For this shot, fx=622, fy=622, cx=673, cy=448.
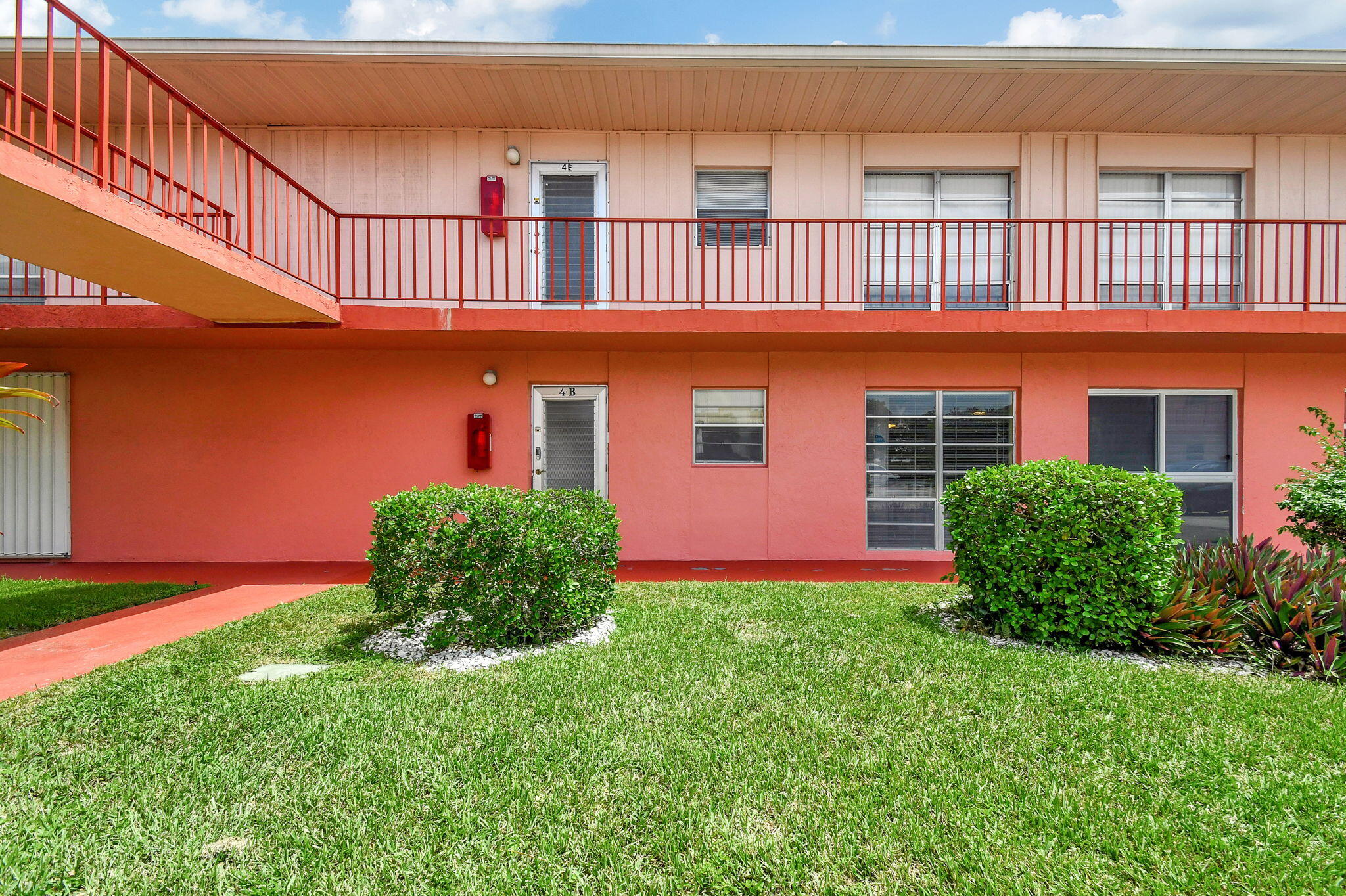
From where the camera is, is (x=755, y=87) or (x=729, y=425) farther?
(x=729, y=425)

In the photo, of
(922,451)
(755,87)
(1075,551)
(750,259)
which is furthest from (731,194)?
(1075,551)

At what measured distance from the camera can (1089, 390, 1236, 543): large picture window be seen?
790cm

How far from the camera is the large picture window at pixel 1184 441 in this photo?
790cm

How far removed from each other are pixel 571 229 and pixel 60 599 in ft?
21.4

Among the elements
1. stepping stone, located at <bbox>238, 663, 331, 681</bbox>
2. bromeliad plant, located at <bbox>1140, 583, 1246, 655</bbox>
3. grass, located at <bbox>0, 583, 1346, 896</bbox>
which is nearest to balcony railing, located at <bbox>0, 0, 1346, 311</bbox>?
bromeliad plant, located at <bbox>1140, 583, 1246, 655</bbox>

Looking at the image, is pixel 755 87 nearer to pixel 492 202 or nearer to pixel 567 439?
pixel 492 202

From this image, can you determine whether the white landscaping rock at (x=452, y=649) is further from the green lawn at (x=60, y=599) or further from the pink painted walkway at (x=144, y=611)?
the green lawn at (x=60, y=599)

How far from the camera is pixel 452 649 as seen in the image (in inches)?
174

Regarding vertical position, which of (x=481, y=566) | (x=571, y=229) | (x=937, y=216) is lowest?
(x=481, y=566)

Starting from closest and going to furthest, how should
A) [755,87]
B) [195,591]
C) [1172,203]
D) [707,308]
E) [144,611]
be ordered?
1. [144,611]
2. [195,591]
3. [755,87]
4. [707,308]
5. [1172,203]

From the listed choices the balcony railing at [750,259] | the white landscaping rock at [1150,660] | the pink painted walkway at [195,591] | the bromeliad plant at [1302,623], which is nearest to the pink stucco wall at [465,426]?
the pink painted walkway at [195,591]

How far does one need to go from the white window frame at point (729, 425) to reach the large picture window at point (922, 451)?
132 centimetres

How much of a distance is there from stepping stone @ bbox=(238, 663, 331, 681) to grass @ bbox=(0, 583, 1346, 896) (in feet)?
0.46

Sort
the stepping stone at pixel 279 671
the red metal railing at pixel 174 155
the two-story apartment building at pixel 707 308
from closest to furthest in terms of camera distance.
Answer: the stepping stone at pixel 279 671, the red metal railing at pixel 174 155, the two-story apartment building at pixel 707 308
